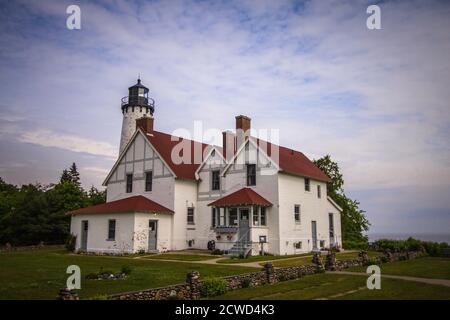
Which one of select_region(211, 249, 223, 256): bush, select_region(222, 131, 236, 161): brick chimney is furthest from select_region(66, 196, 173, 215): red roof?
select_region(222, 131, 236, 161): brick chimney

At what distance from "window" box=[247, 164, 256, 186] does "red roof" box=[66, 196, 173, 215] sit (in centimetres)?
687

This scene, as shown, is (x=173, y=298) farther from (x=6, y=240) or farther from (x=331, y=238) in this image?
(x=6, y=240)

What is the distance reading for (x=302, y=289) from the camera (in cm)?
1527

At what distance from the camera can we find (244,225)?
29.8m

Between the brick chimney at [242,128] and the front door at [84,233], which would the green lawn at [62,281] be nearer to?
the front door at [84,233]

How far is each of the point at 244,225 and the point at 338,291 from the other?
50.8 feet

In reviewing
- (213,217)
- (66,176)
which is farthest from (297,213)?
(66,176)

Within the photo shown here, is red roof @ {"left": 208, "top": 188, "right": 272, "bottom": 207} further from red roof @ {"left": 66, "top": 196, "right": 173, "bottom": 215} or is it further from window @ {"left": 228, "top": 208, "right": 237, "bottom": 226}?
red roof @ {"left": 66, "top": 196, "right": 173, "bottom": 215}

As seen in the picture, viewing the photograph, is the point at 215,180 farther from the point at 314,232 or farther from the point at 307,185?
the point at 314,232

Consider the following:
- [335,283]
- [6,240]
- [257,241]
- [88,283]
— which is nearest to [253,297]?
[335,283]

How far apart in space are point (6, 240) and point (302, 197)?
3366 cm

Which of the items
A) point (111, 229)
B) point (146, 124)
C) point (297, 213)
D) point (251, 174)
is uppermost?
point (146, 124)

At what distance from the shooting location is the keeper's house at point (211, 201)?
30.1m

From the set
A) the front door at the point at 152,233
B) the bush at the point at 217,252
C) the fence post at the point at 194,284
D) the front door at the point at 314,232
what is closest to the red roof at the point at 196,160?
the front door at the point at 314,232
